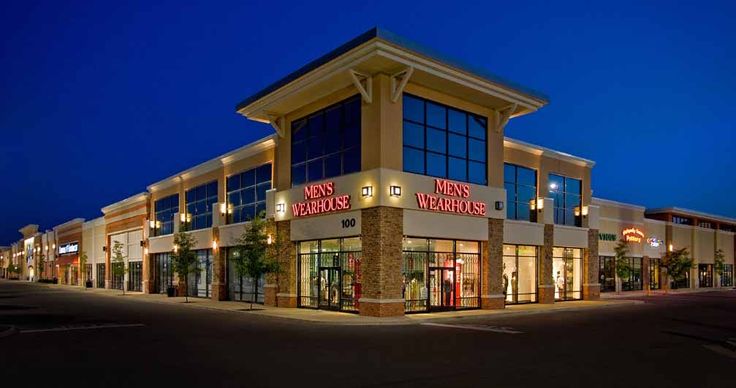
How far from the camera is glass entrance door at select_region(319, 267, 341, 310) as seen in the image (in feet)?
92.0

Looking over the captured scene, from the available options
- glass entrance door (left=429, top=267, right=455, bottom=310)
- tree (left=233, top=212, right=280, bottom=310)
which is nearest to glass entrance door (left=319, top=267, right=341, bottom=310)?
tree (left=233, top=212, right=280, bottom=310)

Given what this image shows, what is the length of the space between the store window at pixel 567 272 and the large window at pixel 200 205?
22.8 metres

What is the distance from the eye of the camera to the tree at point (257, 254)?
1184 inches

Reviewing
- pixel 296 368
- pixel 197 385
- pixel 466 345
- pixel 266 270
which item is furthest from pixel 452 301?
pixel 197 385

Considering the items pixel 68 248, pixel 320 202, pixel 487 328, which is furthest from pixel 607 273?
pixel 68 248

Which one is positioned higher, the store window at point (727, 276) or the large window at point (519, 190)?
Answer: the large window at point (519, 190)

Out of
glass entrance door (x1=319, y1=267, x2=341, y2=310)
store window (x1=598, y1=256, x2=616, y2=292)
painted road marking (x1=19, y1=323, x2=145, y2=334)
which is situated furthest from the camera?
store window (x1=598, y1=256, x2=616, y2=292)

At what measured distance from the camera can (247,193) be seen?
121ft

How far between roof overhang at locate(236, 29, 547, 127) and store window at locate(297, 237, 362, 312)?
724cm

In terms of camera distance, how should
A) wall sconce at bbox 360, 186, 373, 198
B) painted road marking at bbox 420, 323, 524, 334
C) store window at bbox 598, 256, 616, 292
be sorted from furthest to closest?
store window at bbox 598, 256, 616, 292
wall sconce at bbox 360, 186, 373, 198
painted road marking at bbox 420, 323, 524, 334

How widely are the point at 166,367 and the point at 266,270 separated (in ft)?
57.6

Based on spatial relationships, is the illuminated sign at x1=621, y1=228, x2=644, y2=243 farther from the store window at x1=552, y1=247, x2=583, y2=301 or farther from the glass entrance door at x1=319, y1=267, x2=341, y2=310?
the glass entrance door at x1=319, y1=267, x2=341, y2=310

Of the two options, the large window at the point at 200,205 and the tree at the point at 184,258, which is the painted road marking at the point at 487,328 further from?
the large window at the point at 200,205

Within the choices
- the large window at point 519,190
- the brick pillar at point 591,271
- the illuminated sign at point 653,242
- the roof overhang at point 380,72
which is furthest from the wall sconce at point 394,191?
the illuminated sign at point 653,242
